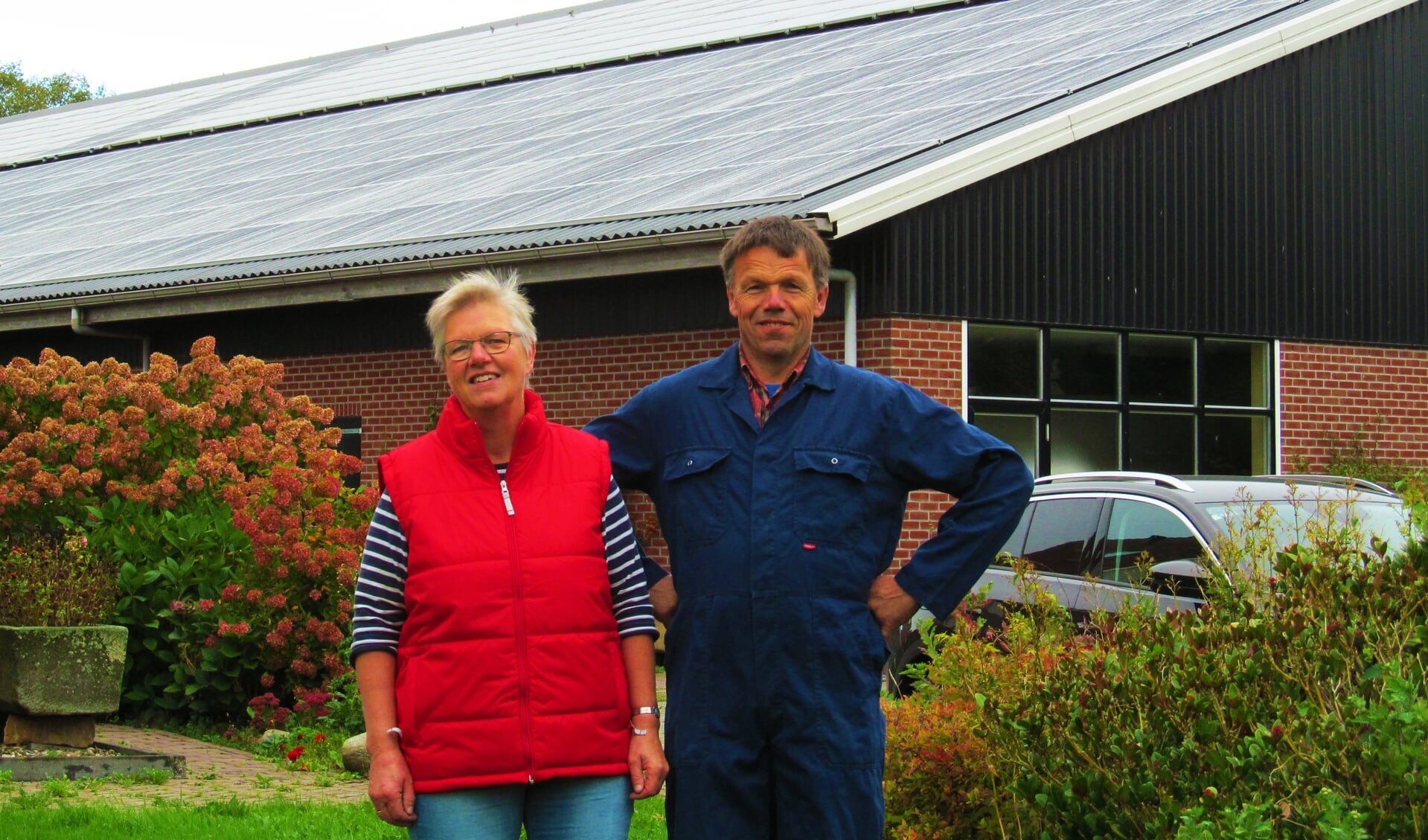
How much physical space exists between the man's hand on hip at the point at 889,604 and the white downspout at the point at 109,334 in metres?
15.8

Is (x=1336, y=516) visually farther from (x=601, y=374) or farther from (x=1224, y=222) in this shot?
(x=1224, y=222)

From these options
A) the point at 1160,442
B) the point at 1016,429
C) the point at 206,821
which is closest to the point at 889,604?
the point at 206,821

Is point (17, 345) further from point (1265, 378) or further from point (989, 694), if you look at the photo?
point (989, 694)

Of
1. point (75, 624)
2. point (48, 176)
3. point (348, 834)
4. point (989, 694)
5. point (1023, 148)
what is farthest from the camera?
point (48, 176)

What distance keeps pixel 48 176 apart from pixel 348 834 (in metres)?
24.4

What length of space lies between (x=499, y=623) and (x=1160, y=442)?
13.0 metres

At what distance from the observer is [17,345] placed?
68.3 feet

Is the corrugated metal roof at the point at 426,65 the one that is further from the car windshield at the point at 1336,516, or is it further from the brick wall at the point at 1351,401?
the car windshield at the point at 1336,516

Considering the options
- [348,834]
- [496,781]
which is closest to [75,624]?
[348,834]

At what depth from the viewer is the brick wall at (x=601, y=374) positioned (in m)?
14.1

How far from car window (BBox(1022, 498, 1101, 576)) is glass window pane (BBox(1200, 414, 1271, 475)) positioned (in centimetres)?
702

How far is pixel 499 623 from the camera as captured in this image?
155 inches

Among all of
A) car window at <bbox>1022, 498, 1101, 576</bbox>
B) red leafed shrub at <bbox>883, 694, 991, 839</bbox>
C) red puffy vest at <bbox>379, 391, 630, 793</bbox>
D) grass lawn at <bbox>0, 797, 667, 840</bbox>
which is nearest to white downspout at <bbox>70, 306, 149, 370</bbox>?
grass lawn at <bbox>0, 797, 667, 840</bbox>

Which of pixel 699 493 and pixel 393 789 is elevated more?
pixel 699 493
